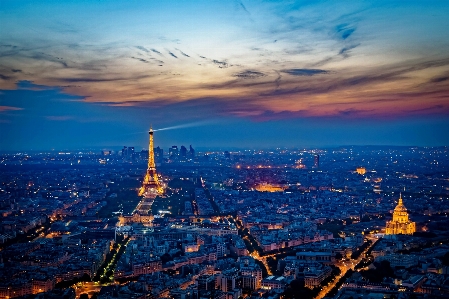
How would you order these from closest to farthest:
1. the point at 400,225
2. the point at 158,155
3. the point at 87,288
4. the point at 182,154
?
the point at 87,288 → the point at 400,225 → the point at 158,155 → the point at 182,154

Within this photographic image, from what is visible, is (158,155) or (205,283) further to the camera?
(158,155)

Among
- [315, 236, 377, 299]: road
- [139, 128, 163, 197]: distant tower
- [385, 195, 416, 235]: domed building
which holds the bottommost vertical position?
[315, 236, 377, 299]: road

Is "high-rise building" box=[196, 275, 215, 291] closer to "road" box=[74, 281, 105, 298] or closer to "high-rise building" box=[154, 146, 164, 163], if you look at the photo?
"road" box=[74, 281, 105, 298]

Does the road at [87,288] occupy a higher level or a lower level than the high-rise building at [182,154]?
lower

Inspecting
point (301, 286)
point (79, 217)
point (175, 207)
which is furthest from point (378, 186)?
point (301, 286)

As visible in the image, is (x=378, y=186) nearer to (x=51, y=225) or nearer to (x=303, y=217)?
(x=303, y=217)

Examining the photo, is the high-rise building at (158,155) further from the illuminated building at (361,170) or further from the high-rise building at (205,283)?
the high-rise building at (205,283)

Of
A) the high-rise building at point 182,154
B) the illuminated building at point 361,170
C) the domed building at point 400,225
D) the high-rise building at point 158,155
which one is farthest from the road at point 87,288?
the high-rise building at point 182,154

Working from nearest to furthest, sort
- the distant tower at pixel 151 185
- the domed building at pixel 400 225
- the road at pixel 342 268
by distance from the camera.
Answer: the road at pixel 342 268, the domed building at pixel 400 225, the distant tower at pixel 151 185

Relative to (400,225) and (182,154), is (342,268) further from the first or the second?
(182,154)

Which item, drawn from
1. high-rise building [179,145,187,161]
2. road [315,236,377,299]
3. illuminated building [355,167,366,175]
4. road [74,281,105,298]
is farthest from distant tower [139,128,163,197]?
high-rise building [179,145,187,161]

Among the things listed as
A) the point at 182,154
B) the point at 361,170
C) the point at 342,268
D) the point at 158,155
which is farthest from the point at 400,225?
the point at 182,154
